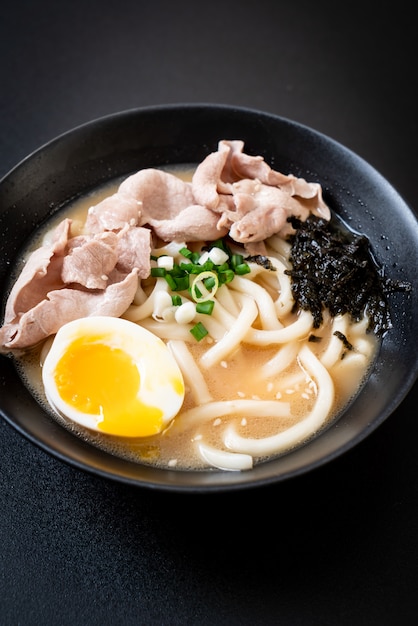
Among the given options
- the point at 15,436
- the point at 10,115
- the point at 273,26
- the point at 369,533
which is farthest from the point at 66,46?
the point at 369,533

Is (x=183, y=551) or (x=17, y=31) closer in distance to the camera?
(x=183, y=551)

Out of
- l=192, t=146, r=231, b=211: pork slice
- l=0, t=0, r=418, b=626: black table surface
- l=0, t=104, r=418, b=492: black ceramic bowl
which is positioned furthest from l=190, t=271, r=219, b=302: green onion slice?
l=0, t=0, r=418, b=626: black table surface

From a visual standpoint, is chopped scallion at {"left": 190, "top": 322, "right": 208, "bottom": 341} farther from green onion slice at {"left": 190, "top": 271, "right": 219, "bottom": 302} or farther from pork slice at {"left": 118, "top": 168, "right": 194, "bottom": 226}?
pork slice at {"left": 118, "top": 168, "right": 194, "bottom": 226}

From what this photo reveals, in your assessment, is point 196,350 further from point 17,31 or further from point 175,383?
point 17,31

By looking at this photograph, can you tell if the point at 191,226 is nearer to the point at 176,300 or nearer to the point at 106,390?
the point at 176,300

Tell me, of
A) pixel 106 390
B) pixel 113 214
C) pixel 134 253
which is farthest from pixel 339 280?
pixel 106 390

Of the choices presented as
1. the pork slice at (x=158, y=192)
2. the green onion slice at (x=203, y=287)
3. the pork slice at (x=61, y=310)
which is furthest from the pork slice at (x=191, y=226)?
the pork slice at (x=61, y=310)
